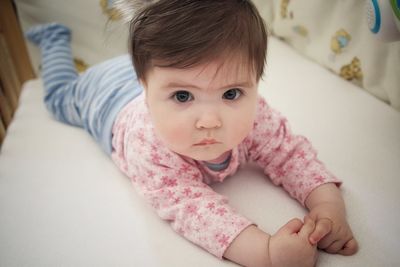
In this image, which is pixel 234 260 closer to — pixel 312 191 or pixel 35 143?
pixel 312 191

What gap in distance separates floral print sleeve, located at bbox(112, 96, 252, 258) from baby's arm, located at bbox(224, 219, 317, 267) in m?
0.02

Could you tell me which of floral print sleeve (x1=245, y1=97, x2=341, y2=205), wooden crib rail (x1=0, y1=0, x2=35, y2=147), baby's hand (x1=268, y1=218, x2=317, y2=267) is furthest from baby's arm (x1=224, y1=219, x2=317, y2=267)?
wooden crib rail (x1=0, y1=0, x2=35, y2=147)

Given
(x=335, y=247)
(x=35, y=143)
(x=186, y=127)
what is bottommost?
(x=35, y=143)

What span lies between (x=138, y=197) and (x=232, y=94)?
28cm

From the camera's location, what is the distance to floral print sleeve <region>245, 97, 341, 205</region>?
2.24 ft

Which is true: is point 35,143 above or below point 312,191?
below

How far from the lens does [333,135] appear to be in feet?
2.75

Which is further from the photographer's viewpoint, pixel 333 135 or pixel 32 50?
pixel 32 50

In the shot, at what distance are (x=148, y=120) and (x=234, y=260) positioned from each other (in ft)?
0.94

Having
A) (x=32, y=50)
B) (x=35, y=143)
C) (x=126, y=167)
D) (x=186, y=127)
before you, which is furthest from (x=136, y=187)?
(x=32, y=50)

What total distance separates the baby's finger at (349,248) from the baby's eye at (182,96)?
32cm

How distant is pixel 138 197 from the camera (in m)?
0.73

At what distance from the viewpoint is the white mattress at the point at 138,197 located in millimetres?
618

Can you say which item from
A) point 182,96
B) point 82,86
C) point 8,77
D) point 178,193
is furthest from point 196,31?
point 8,77
